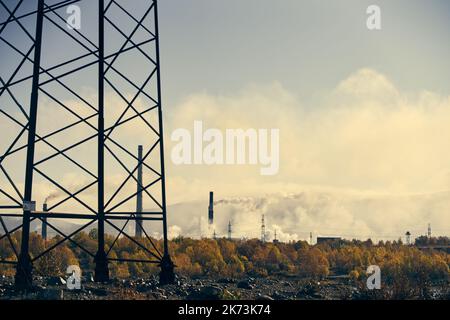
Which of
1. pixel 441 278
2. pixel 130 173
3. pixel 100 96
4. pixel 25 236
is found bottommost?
pixel 441 278

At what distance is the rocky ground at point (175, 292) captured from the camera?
20892mm

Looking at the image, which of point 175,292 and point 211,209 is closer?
point 175,292

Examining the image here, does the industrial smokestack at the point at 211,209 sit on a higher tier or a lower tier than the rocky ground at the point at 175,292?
higher

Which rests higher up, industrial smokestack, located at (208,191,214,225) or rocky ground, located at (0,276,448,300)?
industrial smokestack, located at (208,191,214,225)

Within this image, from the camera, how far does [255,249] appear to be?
48.5 meters

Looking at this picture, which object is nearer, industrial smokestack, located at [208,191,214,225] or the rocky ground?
the rocky ground

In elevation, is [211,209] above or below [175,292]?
above

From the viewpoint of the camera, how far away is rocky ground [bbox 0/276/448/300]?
20892 millimetres

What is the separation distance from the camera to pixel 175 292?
2339cm

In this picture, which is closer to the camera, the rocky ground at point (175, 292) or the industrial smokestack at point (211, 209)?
the rocky ground at point (175, 292)

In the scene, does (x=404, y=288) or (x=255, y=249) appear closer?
(x=404, y=288)

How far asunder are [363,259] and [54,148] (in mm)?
28115
